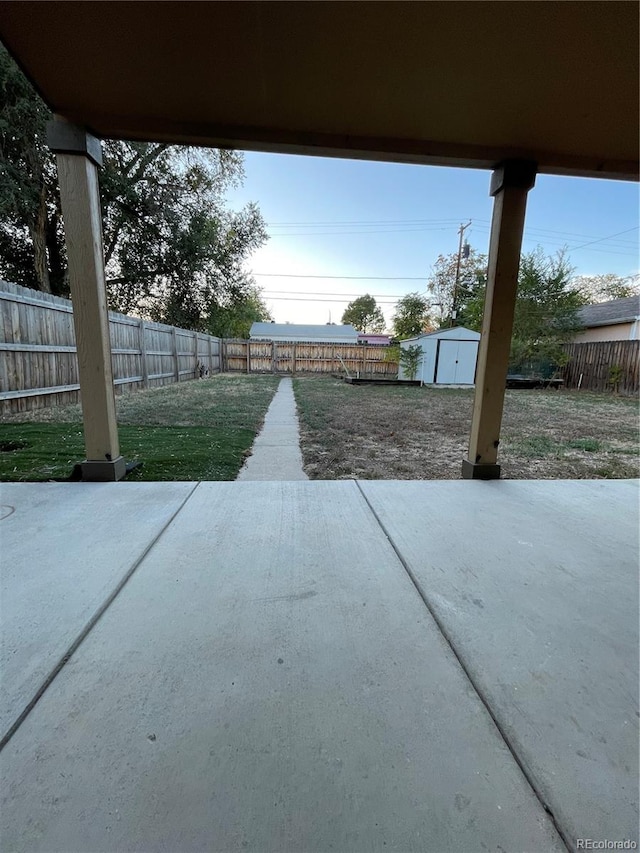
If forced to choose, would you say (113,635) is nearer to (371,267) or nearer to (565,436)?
(565,436)

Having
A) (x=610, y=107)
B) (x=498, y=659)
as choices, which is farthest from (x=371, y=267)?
(x=498, y=659)

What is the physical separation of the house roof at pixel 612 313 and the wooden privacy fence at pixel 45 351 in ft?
49.6

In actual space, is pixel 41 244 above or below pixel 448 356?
above

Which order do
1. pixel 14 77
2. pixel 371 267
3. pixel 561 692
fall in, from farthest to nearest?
pixel 371 267 < pixel 14 77 < pixel 561 692

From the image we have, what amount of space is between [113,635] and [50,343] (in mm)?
6055

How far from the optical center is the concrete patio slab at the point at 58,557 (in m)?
1.12

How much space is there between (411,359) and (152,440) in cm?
1032

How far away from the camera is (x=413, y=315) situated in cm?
3111

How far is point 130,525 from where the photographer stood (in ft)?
6.48

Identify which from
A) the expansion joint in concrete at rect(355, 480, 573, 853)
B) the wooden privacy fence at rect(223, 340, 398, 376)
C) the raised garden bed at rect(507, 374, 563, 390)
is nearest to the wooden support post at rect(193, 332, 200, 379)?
A: the wooden privacy fence at rect(223, 340, 398, 376)

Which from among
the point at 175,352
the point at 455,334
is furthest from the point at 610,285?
the point at 175,352

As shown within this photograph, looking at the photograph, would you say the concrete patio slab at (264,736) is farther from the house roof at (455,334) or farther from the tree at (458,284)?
the tree at (458,284)

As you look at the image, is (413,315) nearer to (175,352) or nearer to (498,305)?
(175,352)

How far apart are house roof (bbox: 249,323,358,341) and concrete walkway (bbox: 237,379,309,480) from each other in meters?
24.4
